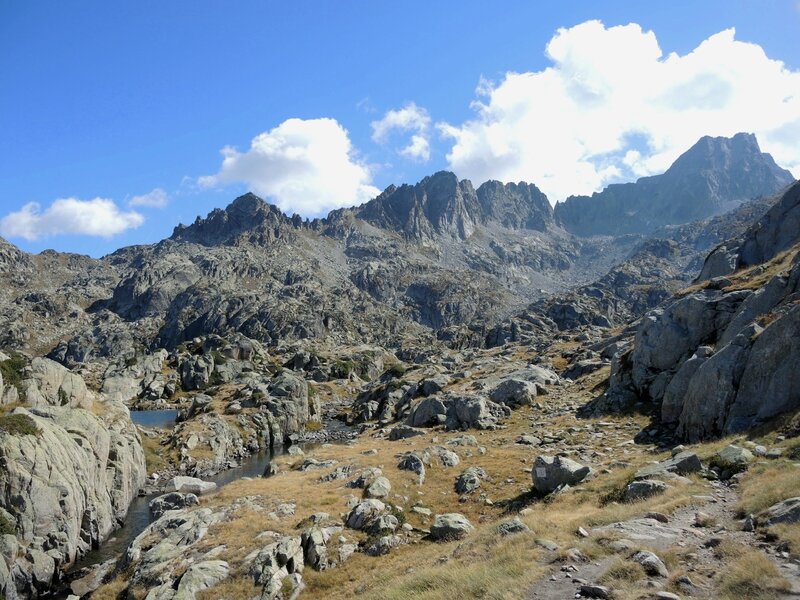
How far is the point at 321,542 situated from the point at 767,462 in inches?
829

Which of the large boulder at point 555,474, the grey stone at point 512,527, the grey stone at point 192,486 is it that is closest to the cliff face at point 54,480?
the grey stone at point 192,486

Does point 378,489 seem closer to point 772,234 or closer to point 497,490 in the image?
point 497,490

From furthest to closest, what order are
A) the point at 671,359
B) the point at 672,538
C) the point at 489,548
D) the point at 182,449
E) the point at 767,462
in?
the point at 182,449 → the point at 671,359 → the point at 767,462 → the point at 489,548 → the point at 672,538

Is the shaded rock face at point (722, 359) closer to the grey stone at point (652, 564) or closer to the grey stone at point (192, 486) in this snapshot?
the grey stone at point (652, 564)

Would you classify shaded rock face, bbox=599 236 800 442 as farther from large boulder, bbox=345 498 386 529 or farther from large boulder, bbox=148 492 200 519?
large boulder, bbox=148 492 200 519

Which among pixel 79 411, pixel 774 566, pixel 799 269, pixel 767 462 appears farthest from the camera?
pixel 79 411

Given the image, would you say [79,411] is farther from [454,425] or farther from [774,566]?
[774,566]

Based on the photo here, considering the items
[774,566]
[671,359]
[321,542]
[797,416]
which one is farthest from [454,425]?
[774,566]

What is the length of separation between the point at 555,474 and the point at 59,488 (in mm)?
36096

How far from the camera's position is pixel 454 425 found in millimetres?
50562

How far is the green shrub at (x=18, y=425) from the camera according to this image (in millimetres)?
34844

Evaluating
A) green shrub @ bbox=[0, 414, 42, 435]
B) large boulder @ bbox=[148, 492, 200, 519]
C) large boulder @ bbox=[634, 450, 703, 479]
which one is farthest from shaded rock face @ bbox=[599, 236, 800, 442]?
green shrub @ bbox=[0, 414, 42, 435]

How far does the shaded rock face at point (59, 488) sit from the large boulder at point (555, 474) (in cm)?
3290

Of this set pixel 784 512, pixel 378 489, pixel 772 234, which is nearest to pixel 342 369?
pixel 772 234
